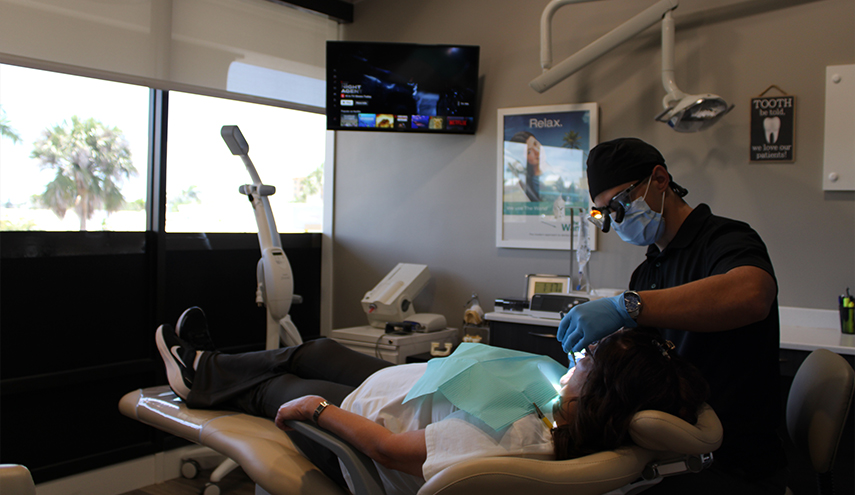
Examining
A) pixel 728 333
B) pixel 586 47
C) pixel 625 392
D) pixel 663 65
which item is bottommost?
pixel 625 392

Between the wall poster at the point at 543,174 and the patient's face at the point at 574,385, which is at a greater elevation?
the wall poster at the point at 543,174

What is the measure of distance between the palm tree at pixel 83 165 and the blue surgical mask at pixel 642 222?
2.48 meters

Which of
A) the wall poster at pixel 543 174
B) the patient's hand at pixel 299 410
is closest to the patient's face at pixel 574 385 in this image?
the patient's hand at pixel 299 410

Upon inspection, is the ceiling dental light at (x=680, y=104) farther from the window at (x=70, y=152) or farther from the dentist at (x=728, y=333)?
the window at (x=70, y=152)

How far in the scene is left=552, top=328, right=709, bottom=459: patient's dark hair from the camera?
1.13m

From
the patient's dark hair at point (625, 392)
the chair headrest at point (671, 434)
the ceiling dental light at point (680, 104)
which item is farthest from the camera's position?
the ceiling dental light at point (680, 104)

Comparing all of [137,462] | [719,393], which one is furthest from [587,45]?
[137,462]

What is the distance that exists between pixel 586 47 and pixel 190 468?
288 cm

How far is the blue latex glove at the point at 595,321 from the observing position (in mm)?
1229

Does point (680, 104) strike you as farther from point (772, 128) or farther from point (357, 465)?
point (357, 465)

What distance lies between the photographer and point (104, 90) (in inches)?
109

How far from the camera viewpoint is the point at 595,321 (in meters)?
1.24

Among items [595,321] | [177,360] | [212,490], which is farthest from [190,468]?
[595,321]

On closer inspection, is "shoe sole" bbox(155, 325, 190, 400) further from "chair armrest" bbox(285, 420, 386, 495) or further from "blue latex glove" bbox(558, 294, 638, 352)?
"blue latex glove" bbox(558, 294, 638, 352)
